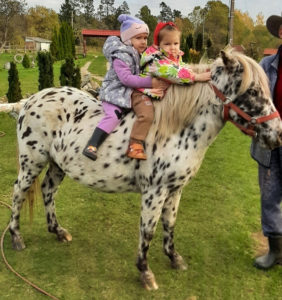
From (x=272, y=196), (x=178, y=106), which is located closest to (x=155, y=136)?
(x=178, y=106)

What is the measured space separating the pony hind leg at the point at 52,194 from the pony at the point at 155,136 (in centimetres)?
2

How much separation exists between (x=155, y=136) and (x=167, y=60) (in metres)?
0.65

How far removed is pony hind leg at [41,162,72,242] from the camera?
400cm

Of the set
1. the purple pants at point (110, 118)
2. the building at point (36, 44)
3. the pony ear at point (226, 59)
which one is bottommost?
the purple pants at point (110, 118)

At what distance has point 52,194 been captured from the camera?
4062 millimetres

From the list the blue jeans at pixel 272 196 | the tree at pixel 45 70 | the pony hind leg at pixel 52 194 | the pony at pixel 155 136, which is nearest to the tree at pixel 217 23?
the tree at pixel 45 70

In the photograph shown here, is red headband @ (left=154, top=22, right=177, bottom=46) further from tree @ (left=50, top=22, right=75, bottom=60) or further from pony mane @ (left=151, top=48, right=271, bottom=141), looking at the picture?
tree @ (left=50, top=22, right=75, bottom=60)

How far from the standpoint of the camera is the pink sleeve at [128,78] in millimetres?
2926

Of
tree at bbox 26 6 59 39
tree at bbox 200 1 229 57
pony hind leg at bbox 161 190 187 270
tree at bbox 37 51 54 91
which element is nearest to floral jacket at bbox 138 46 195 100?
pony hind leg at bbox 161 190 187 270

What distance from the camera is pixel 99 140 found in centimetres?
313

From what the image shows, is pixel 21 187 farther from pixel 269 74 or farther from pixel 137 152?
pixel 269 74

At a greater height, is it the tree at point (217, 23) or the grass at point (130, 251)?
the tree at point (217, 23)

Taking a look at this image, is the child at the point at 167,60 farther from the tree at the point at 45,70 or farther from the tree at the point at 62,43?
the tree at the point at 62,43

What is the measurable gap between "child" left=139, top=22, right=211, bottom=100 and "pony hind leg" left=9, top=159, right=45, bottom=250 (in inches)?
63.2
